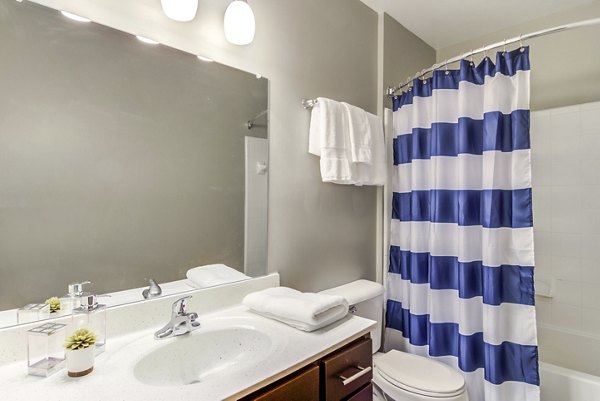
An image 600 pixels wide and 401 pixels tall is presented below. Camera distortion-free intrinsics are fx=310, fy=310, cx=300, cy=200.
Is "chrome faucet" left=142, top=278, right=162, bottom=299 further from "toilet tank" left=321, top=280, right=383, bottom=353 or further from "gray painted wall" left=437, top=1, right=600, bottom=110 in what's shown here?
"gray painted wall" left=437, top=1, right=600, bottom=110

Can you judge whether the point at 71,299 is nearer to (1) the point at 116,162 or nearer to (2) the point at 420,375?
(1) the point at 116,162

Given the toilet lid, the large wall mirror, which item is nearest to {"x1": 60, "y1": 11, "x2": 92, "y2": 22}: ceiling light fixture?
the large wall mirror

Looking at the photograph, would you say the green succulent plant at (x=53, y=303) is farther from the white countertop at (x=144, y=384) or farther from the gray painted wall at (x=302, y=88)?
the gray painted wall at (x=302, y=88)

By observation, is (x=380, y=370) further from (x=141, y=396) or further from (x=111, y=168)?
(x=111, y=168)

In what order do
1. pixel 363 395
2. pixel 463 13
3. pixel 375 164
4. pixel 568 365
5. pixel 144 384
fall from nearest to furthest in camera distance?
pixel 144 384 < pixel 363 395 < pixel 375 164 < pixel 568 365 < pixel 463 13

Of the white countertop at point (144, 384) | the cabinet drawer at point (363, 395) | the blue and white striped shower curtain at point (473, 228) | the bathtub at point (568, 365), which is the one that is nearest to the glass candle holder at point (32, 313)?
the white countertop at point (144, 384)

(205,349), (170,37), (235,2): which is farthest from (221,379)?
(235,2)

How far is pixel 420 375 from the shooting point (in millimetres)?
1484

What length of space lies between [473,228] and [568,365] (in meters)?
1.26

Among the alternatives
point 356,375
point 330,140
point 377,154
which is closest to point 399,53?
point 377,154

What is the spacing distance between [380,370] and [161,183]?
4.43 feet

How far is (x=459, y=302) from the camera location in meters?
1.62

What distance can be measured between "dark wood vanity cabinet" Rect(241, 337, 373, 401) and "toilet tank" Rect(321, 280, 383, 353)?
54 cm

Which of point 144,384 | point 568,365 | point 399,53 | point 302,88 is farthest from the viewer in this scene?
point 399,53
